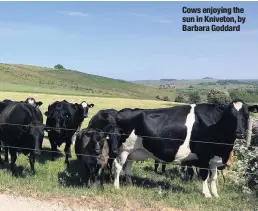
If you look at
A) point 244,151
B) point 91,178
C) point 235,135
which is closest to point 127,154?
point 91,178

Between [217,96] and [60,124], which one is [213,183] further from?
[217,96]

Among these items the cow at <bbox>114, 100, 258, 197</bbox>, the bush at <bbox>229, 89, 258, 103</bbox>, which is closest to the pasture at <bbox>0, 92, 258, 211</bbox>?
the cow at <bbox>114, 100, 258, 197</bbox>

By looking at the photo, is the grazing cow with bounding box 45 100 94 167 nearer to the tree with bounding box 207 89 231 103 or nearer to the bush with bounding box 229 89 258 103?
the tree with bounding box 207 89 231 103

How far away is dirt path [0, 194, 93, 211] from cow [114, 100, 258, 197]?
8.17 ft

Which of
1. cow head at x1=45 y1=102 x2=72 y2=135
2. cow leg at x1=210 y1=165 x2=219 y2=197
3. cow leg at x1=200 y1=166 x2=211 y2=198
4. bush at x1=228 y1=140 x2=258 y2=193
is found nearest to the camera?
cow leg at x1=200 y1=166 x2=211 y2=198

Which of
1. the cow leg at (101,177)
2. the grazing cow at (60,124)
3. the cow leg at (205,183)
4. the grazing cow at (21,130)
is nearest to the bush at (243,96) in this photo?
the grazing cow at (60,124)

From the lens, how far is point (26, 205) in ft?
23.9

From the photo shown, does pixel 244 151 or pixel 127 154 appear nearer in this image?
pixel 127 154

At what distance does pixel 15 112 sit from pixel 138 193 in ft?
15.5

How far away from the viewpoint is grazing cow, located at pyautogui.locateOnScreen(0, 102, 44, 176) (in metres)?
10.6

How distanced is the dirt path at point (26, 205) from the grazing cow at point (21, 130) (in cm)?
283

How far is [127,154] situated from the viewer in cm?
969

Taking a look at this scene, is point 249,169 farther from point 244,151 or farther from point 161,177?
point 161,177

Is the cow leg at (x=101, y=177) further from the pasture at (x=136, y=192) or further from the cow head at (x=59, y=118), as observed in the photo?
the cow head at (x=59, y=118)
